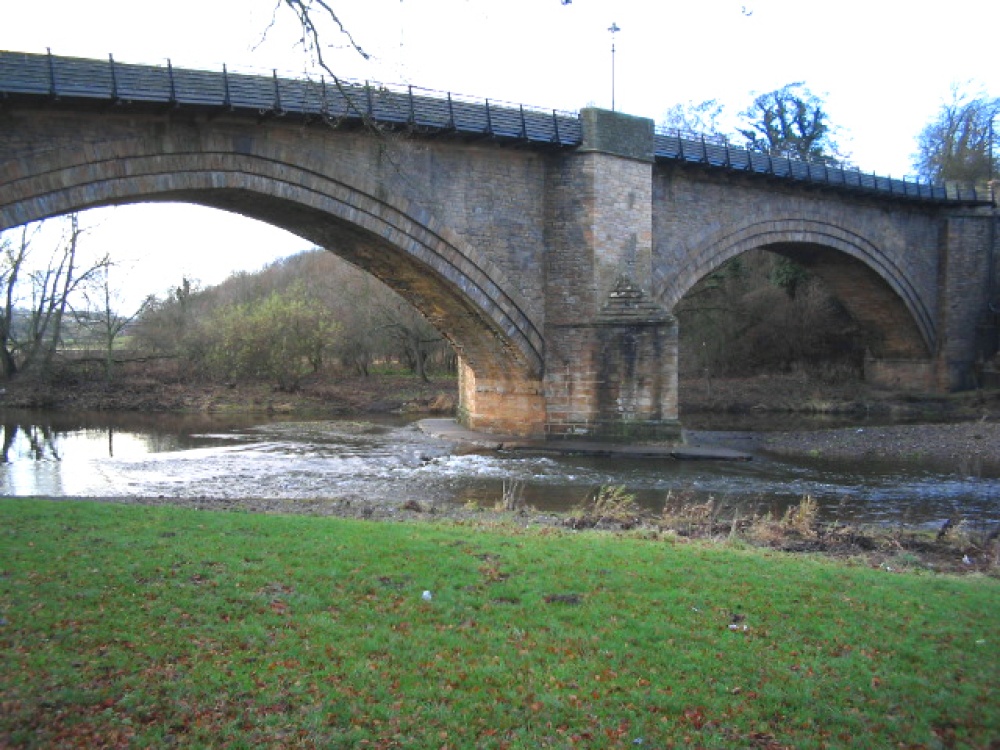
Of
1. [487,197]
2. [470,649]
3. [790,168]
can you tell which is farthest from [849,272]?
[470,649]

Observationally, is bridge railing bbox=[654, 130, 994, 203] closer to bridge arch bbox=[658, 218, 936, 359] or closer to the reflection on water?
bridge arch bbox=[658, 218, 936, 359]

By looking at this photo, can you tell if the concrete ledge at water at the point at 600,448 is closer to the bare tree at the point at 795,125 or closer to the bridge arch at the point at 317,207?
the bridge arch at the point at 317,207

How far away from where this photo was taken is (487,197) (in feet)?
66.2

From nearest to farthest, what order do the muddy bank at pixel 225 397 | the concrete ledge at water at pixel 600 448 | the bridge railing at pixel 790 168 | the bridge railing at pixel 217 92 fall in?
the bridge railing at pixel 217 92
the concrete ledge at water at pixel 600 448
the bridge railing at pixel 790 168
the muddy bank at pixel 225 397

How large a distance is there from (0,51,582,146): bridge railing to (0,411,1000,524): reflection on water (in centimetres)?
640

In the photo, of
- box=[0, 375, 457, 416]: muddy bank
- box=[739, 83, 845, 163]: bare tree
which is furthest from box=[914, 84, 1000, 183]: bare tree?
box=[0, 375, 457, 416]: muddy bank

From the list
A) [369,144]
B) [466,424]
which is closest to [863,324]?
[466,424]

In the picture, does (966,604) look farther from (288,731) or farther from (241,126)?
(241,126)

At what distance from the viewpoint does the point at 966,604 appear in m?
6.40

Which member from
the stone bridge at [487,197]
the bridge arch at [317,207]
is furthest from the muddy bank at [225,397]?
the bridge arch at [317,207]

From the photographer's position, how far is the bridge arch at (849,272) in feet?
81.1

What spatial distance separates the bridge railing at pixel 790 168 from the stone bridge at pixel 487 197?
2.9 inches

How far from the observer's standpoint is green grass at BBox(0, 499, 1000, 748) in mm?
4262

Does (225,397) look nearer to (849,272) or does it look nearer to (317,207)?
(317,207)
